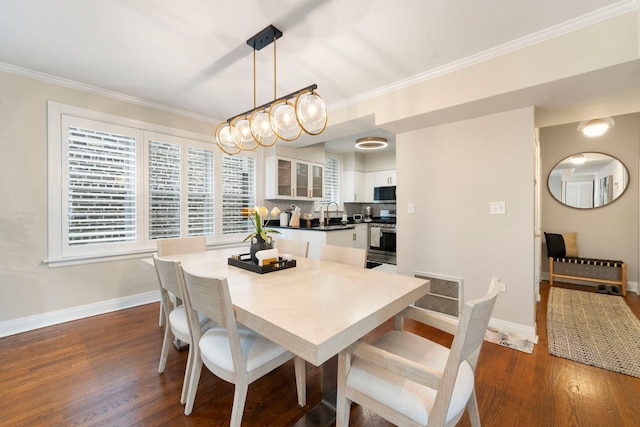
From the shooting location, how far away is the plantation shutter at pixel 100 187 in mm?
2785

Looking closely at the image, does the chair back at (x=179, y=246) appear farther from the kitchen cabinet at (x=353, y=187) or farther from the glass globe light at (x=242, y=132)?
the kitchen cabinet at (x=353, y=187)

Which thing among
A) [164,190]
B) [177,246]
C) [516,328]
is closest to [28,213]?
[164,190]

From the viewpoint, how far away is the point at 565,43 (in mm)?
1884

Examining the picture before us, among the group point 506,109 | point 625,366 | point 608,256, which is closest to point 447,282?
point 625,366

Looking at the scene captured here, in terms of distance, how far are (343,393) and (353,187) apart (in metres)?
5.41

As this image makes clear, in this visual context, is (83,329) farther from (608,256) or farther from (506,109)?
(608,256)

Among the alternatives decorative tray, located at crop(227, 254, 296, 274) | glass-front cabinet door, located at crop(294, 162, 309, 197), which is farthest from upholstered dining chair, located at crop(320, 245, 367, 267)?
glass-front cabinet door, located at crop(294, 162, 309, 197)

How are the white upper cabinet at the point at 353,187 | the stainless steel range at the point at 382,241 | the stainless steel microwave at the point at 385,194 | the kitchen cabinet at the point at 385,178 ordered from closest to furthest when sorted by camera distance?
the stainless steel range at the point at 382,241, the stainless steel microwave at the point at 385,194, the kitchen cabinet at the point at 385,178, the white upper cabinet at the point at 353,187

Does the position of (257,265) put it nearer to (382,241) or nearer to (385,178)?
(382,241)

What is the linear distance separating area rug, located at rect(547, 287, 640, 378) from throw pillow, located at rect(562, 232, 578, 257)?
0.73 meters

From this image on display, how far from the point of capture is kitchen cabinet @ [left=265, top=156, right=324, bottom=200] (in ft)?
14.4

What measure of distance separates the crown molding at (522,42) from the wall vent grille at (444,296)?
200 centimetres

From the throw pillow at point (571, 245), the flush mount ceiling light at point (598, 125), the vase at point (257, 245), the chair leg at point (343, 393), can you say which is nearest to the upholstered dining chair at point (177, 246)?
the vase at point (257, 245)

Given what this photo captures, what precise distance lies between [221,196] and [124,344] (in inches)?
84.6
